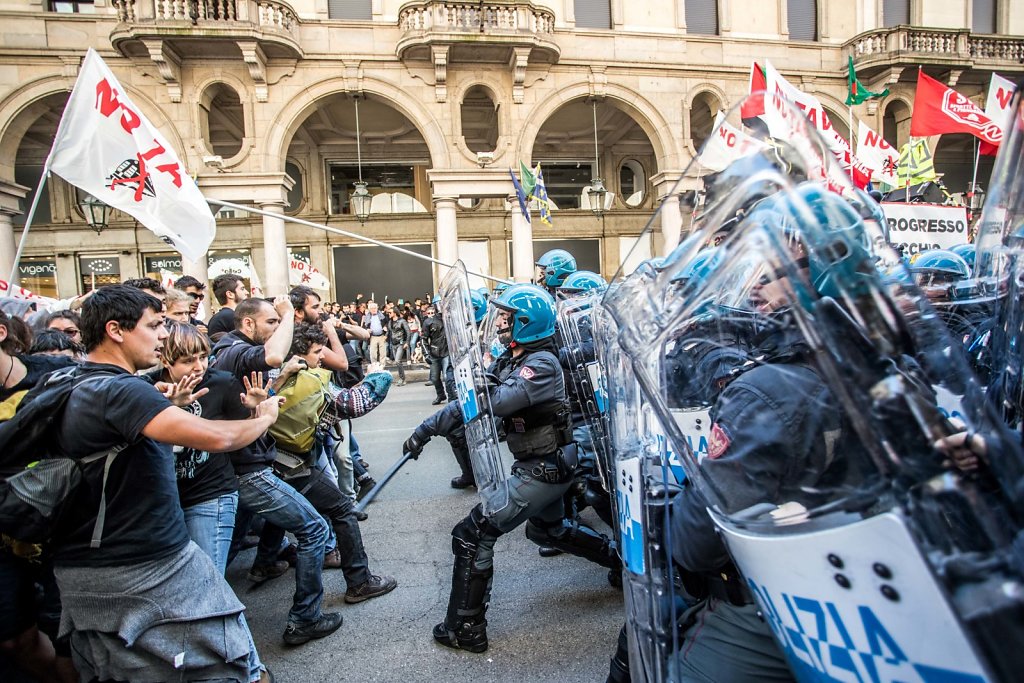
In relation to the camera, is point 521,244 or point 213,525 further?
point 521,244

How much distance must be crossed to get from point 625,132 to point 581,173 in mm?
1887

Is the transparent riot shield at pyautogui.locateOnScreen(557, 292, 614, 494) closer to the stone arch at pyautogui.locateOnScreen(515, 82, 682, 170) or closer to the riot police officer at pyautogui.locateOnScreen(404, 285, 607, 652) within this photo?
the riot police officer at pyautogui.locateOnScreen(404, 285, 607, 652)

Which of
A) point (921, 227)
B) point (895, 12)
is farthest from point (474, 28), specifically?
point (895, 12)

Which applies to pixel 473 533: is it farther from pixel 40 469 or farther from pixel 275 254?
pixel 275 254

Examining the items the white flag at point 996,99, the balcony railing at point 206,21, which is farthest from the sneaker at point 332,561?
the balcony railing at point 206,21

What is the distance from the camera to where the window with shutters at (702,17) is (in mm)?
A: 15516

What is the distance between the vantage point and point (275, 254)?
13.3 meters

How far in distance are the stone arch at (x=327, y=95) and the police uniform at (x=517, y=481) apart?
12.2 m

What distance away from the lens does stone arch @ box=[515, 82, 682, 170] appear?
47.0 feet

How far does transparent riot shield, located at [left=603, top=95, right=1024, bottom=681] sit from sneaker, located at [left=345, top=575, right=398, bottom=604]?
2.74 metres

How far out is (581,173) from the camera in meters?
18.8

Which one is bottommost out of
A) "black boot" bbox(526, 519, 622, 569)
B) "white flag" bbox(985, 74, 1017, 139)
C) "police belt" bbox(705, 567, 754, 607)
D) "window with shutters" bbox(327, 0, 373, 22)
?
"black boot" bbox(526, 519, 622, 569)

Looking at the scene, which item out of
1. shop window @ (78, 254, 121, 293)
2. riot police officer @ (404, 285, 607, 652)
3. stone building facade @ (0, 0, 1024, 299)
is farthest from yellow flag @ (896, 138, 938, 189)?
shop window @ (78, 254, 121, 293)

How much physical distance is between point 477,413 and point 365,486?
9.69 feet
